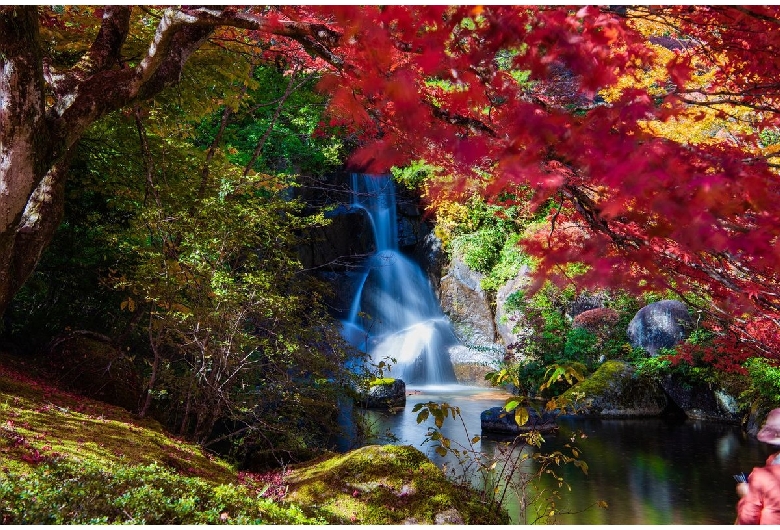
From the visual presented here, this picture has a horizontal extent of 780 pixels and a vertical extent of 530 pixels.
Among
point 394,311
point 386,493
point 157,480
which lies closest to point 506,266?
point 394,311

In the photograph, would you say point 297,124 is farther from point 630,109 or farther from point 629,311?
point 630,109

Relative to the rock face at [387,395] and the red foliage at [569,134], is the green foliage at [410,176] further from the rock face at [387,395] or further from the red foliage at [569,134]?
the red foliage at [569,134]

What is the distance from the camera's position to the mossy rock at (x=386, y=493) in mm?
3875

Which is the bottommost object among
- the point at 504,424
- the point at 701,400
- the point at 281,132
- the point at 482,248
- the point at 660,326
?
the point at 504,424

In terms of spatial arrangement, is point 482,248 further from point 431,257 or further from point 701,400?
point 701,400

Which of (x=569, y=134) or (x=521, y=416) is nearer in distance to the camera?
(x=569, y=134)

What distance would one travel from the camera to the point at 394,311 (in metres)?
16.3

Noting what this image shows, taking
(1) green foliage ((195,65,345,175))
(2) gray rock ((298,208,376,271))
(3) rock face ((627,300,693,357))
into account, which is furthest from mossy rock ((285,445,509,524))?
(2) gray rock ((298,208,376,271))

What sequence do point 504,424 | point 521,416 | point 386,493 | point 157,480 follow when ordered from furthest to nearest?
point 504,424, point 386,493, point 521,416, point 157,480

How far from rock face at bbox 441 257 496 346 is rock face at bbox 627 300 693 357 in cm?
376

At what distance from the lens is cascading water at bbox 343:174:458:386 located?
572 inches

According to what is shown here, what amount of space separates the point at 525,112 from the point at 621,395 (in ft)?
33.9

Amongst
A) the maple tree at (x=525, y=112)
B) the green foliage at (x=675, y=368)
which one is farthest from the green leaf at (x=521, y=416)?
the green foliage at (x=675, y=368)

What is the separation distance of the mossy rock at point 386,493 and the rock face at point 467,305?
35.2ft
